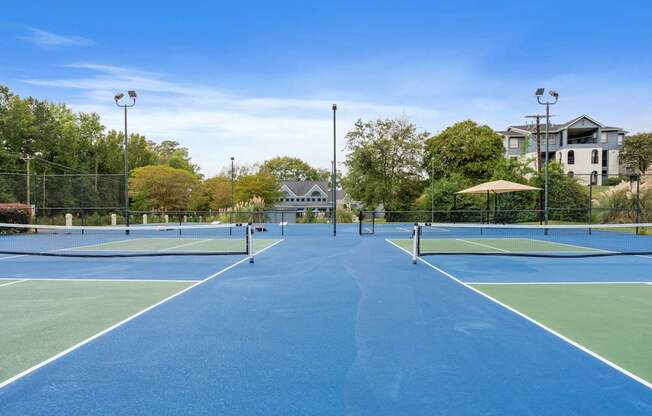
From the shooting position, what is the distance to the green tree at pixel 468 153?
1380 inches

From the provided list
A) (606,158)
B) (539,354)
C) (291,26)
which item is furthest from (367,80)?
(606,158)

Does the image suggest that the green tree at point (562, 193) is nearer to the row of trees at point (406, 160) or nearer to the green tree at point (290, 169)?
the row of trees at point (406, 160)

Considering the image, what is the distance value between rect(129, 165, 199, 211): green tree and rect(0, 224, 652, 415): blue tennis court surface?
38.7 metres

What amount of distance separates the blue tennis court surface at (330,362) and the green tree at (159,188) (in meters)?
38.7

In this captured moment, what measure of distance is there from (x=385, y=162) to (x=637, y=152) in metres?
36.3

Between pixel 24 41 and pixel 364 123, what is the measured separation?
23751 millimetres

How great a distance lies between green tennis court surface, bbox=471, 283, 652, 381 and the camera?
3.99 metres

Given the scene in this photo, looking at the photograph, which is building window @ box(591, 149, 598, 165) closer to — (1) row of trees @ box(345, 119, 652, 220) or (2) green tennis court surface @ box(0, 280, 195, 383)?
(1) row of trees @ box(345, 119, 652, 220)

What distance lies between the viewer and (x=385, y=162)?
34688 millimetres

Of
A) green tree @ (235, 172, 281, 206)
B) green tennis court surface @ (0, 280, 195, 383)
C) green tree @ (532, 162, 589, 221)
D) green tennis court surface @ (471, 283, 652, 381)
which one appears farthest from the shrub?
green tree @ (532, 162, 589, 221)

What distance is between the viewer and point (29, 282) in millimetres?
7594

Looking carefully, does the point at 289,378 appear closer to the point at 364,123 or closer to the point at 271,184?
the point at 364,123

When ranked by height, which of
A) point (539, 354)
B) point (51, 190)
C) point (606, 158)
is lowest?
point (539, 354)

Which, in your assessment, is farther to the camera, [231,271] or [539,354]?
[231,271]
